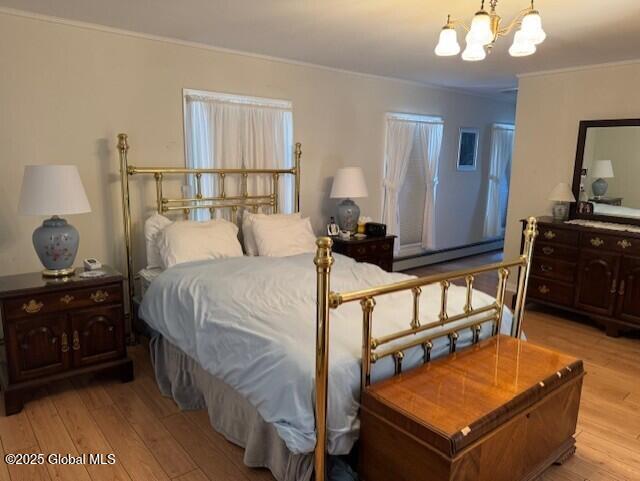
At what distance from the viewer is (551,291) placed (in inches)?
165

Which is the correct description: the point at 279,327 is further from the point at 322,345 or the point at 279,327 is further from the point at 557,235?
the point at 557,235

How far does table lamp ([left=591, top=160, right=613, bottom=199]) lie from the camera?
4.14m

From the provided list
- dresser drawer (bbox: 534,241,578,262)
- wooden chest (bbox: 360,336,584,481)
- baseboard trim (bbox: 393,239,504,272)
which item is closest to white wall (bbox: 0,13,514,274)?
baseboard trim (bbox: 393,239,504,272)

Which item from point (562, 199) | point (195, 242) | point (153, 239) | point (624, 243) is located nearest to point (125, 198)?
point (153, 239)

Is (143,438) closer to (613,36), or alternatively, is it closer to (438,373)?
(438,373)

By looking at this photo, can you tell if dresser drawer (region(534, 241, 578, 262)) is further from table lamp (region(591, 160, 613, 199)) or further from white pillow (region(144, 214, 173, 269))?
white pillow (region(144, 214, 173, 269))

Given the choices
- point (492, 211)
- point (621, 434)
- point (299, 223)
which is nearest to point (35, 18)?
point (299, 223)

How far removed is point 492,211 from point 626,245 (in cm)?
312

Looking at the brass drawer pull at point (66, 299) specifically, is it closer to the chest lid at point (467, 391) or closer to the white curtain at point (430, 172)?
the chest lid at point (467, 391)

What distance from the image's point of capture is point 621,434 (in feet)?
8.11

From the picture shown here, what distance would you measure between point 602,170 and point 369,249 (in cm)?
→ 228

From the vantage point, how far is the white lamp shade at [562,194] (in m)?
4.21

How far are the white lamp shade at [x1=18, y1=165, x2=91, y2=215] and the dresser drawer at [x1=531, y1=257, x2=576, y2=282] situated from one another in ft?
12.8

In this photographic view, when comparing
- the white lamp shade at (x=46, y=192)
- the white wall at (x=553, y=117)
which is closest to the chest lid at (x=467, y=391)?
the white lamp shade at (x=46, y=192)
